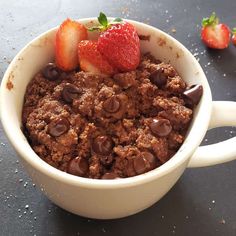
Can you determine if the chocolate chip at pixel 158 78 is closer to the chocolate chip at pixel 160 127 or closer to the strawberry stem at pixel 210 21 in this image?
the chocolate chip at pixel 160 127

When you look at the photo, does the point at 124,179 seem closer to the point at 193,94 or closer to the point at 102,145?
the point at 102,145

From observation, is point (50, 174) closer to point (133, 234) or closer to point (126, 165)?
point (126, 165)

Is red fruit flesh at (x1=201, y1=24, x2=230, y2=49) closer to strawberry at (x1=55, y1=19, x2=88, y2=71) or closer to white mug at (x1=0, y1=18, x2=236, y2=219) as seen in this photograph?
white mug at (x1=0, y1=18, x2=236, y2=219)

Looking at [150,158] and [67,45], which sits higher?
[67,45]

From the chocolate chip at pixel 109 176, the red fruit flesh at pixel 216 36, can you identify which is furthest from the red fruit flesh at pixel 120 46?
the red fruit flesh at pixel 216 36

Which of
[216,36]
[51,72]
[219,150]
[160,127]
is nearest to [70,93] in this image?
[51,72]

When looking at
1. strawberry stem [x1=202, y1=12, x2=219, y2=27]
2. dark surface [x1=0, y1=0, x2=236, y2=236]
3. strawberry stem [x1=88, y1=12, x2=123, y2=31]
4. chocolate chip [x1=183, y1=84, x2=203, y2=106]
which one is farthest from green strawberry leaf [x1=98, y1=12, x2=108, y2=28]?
strawberry stem [x1=202, y1=12, x2=219, y2=27]
